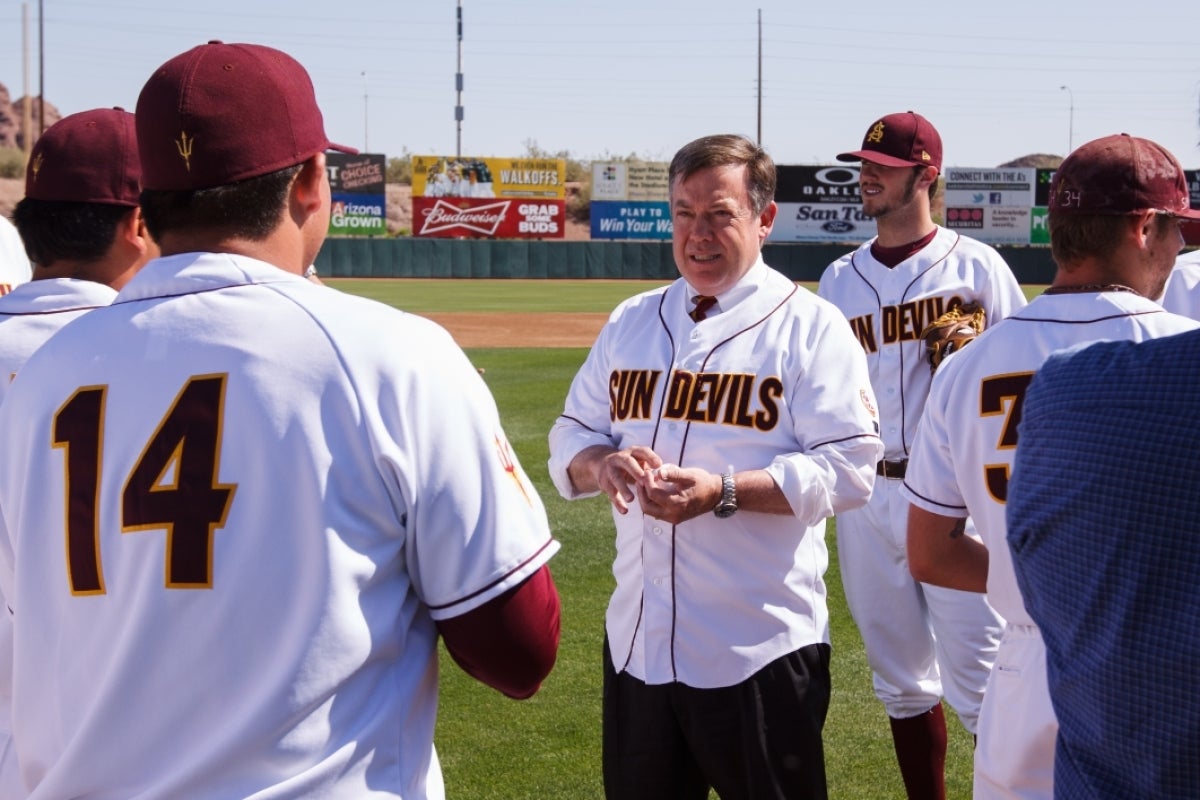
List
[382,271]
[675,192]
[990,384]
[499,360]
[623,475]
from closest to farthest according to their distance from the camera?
[990,384] → [623,475] → [675,192] → [499,360] → [382,271]

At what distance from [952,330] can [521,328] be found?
18.6m

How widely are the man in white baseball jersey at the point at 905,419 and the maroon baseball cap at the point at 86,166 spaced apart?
9.49 ft

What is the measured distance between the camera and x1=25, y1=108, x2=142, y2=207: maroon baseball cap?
8.18 ft

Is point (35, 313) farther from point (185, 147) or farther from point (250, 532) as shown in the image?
point (250, 532)

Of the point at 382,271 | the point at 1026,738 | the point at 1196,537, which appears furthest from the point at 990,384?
the point at 382,271

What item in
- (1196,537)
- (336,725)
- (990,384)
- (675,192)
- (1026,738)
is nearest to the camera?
(1196,537)

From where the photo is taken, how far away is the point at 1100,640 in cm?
133

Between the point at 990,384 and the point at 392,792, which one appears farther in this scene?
the point at 990,384

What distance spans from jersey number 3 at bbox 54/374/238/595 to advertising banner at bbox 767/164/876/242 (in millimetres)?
44345

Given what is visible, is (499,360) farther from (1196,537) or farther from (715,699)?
(1196,537)

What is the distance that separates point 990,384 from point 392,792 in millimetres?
1553

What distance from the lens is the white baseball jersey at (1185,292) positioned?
518 centimetres

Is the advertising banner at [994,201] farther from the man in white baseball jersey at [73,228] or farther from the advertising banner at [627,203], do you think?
the man in white baseball jersey at [73,228]

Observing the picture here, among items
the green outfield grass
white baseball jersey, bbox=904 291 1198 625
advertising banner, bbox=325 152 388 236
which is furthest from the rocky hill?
white baseball jersey, bbox=904 291 1198 625
